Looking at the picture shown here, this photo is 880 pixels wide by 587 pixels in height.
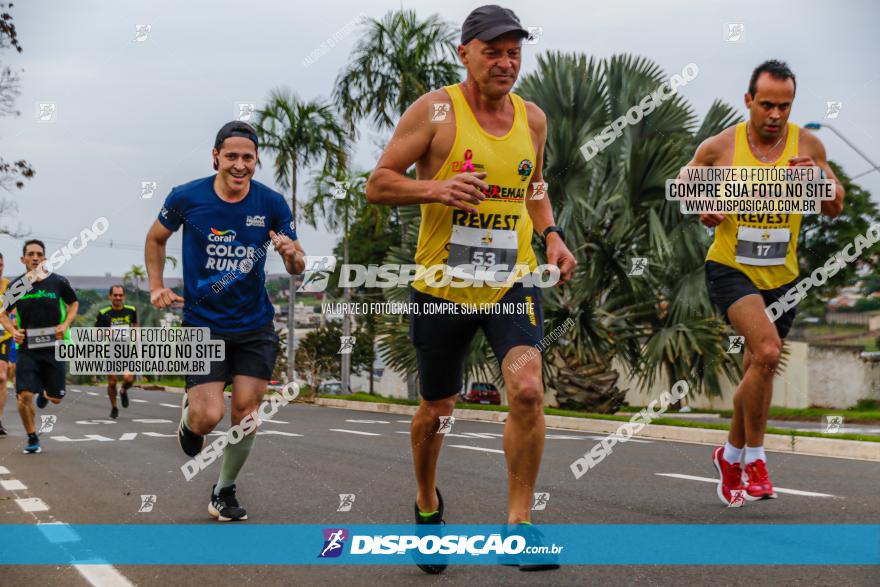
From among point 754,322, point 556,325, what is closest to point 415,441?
point 754,322

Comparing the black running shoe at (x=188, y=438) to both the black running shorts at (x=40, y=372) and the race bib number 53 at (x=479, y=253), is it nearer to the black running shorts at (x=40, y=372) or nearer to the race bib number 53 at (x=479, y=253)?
the race bib number 53 at (x=479, y=253)

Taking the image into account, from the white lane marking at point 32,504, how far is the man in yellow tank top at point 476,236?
10.5 ft

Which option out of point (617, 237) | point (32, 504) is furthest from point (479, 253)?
point (617, 237)

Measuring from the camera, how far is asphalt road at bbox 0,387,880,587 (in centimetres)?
410

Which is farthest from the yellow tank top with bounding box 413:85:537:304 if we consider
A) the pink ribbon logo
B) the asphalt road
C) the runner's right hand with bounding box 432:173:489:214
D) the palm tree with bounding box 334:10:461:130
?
the palm tree with bounding box 334:10:461:130

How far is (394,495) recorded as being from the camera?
664cm

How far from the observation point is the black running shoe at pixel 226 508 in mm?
5680

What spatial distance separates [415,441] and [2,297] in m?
7.62

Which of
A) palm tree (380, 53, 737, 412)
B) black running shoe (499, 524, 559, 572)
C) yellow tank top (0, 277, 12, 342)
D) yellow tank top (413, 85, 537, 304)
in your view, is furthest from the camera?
palm tree (380, 53, 737, 412)

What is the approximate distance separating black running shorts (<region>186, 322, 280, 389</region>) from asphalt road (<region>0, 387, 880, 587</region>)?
2.71ft

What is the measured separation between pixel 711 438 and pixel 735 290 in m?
7.27

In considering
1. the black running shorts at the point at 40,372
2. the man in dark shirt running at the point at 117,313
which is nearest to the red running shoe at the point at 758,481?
the black running shorts at the point at 40,372

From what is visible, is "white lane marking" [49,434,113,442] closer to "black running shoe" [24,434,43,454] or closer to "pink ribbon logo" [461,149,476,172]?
"black running shoe" [24,434,43,454]

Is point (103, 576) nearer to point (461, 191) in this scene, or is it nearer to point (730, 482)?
point (461, 191)
